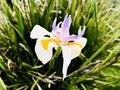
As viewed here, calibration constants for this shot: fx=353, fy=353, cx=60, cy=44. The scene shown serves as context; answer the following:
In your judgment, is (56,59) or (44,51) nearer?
(44,51)

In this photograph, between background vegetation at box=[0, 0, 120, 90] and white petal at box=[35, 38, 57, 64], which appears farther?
background vegetation at box=[0, 0, 120, 90]

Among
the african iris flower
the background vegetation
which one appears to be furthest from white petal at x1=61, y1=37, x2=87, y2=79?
Answer: the background vegetation

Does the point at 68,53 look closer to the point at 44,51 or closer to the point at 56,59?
the point at 44,51

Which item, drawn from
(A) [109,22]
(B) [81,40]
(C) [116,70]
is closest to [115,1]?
(A) [109,22]

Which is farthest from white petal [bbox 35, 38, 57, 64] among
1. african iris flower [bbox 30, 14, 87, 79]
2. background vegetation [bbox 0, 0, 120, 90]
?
background vegetation [bbox 0, 0, 120, 90]

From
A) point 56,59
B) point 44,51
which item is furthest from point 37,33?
point 56,59

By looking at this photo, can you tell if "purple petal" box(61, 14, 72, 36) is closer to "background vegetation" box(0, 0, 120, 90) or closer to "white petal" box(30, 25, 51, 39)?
"white petal" box(30, 25, 51, 39)

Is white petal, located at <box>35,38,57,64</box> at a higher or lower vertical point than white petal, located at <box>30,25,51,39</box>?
lower

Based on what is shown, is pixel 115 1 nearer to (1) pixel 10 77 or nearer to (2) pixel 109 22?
(2) pixel 109 22
